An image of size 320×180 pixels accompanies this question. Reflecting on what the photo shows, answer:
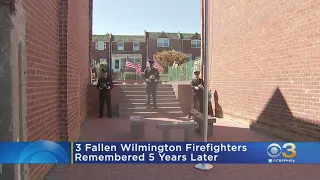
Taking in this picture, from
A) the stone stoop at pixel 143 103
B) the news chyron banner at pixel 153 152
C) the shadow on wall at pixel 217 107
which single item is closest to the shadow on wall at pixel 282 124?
the shadow on wall at pixel 217 107

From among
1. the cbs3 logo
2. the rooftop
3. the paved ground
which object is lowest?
the paved ground

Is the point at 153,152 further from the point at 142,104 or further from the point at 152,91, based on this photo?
the point at 142,104

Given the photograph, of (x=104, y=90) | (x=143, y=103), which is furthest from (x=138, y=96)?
(x=104, y=90)

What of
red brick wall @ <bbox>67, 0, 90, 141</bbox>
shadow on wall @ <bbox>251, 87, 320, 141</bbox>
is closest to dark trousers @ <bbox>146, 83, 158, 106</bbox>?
red brick wall @ <bbox>67, 0, 90, 141</bbox>

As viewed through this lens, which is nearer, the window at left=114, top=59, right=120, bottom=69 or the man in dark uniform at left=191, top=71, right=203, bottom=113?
the man in dark uniform at left=191, top=71, right=203, bottom=113

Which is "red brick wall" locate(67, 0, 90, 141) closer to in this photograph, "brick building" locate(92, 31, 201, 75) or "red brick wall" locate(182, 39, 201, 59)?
"brick building" locate(92, 31, 201, 75)

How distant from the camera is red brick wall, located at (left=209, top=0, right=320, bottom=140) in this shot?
273 inches

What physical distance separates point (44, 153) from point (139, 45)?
4809 cm

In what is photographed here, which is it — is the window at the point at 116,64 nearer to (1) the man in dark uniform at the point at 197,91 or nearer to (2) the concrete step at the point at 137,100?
(2) the concrete step at the point at 137,100

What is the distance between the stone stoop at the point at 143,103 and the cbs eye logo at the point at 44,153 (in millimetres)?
8358

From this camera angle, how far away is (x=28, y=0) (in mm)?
3854

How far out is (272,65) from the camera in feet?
27.9

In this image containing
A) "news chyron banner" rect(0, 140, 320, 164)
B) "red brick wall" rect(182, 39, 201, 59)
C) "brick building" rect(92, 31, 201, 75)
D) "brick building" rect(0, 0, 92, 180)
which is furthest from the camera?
"red brick wall" rect(182, 39, 201, 59)

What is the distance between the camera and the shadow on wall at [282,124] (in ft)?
22.8
